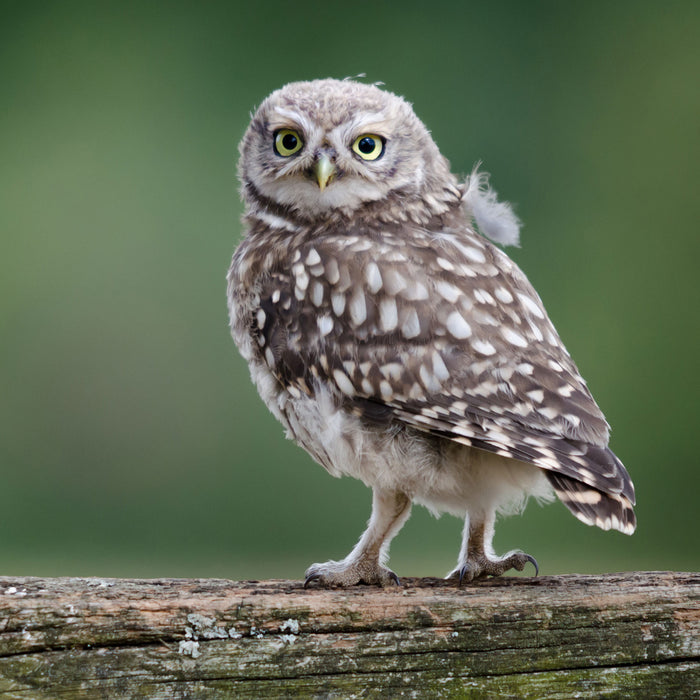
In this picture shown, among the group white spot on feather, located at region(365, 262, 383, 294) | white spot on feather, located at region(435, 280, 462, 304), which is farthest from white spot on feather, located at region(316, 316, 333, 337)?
white spot on feather, located at region(435, 280, 462, 304)

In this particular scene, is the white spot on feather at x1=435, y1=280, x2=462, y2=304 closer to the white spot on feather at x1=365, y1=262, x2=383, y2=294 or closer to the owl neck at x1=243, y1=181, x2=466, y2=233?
the white spot on feather at x1=365, y1=262, x2=383, y2=294

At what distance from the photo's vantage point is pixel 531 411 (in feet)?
6.89

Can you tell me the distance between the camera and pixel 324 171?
7.57ft

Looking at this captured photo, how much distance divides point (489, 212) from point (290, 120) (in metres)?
0.63

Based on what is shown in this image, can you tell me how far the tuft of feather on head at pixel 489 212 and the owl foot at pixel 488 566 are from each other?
2.83 ft

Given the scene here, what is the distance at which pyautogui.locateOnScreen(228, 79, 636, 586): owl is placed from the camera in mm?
2094

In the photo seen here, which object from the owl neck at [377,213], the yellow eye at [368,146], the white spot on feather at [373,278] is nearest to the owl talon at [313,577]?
the white spot on feather at [373,278]

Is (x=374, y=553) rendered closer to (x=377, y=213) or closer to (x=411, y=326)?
(x=411, y=326)

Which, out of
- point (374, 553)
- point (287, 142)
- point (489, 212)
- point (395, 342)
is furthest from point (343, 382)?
point (489, 212)

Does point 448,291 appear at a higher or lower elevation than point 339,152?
lower

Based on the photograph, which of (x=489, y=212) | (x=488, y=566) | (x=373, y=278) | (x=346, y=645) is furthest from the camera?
(x=489, y=212)

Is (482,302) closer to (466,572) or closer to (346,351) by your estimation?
(346,351)

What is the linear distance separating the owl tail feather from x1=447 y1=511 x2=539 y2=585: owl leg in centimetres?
48

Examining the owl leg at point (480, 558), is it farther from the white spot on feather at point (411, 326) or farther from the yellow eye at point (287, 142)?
the yellow eye at point (287, 142)
